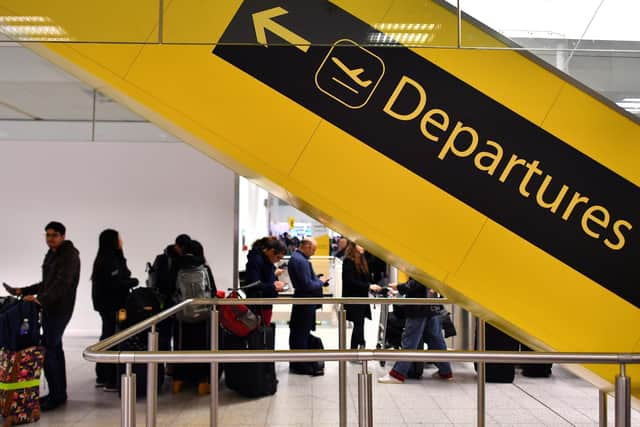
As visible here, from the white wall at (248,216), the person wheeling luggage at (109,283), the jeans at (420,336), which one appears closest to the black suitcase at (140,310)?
the person wheeling luggage at (109,283)

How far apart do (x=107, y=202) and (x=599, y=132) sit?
7631 mm

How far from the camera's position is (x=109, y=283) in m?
6.19

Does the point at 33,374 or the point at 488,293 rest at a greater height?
the point at 488,293

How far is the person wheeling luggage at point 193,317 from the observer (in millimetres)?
6004

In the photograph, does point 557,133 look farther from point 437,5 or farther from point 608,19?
point 437,5

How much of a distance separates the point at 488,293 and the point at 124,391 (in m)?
1.62

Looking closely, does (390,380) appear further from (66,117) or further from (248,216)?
(66,117)

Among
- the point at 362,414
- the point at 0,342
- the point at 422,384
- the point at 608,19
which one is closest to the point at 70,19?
the point at 362,414

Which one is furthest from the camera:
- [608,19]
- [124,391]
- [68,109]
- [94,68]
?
[68,109]

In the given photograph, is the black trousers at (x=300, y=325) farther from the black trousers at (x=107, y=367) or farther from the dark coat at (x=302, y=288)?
the black trousers at (x=107, y=367)

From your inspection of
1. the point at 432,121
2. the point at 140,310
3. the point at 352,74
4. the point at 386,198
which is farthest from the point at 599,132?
the point at 140,310

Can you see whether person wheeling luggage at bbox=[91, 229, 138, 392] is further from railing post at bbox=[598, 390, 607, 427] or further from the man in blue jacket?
railing post at bbox=[598, 390, 607, 427]

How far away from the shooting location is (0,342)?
5008 mm

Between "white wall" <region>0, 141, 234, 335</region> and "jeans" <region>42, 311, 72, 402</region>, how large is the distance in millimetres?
3322
